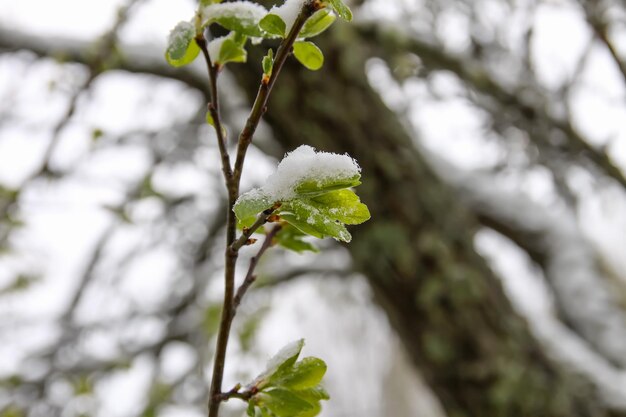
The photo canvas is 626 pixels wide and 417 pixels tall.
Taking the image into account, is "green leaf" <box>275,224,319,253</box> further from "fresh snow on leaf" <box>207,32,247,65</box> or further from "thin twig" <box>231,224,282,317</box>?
"fresh snow on leaf" <box>207,32,247,65</box>

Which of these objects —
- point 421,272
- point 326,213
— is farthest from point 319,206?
point 421,272

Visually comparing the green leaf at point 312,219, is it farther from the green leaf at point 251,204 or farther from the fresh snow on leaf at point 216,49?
the fresh snow on leaf at point 216,49

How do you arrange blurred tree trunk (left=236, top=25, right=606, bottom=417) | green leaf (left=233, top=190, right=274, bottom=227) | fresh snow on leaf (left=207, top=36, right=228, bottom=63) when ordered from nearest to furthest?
green leaf (left=233, top=190, right=274, bottom=227) < fresh snow on leaf (left=207, top=36, right=228, bottom=63) < blurred tree trunk (left=236, top=25, right=606, bottom=417)

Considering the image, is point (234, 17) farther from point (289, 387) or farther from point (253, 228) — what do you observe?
point (289, 387)

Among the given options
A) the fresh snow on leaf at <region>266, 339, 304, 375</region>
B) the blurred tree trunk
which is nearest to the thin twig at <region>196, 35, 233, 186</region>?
the fresh snow on leaf at <region>266, 339, 304, 375</region>

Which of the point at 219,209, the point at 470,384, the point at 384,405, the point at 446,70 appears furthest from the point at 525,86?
the point at 384,405
